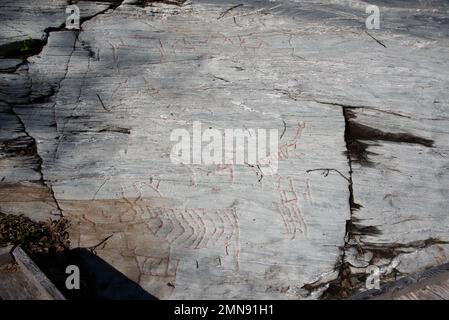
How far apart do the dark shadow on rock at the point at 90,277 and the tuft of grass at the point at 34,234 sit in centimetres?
8

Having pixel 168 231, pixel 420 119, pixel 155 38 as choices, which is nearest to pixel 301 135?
pixel 420 119

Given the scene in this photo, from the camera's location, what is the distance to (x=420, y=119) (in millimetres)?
5910

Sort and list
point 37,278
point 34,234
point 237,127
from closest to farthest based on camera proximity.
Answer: point 37,278 → point 34,234 → point 237,127

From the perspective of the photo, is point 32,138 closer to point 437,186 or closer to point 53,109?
point 53,109

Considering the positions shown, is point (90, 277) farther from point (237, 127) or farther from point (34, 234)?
point (237, 127)

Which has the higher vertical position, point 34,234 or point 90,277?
point 34,234

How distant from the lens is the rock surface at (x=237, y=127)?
474cm

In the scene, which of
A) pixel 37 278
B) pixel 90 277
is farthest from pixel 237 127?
pixel 37 278

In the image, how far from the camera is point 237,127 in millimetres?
5750

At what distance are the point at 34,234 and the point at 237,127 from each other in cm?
223

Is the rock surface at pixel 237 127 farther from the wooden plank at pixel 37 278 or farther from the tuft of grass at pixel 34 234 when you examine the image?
the wooden plank at pixel 37 278

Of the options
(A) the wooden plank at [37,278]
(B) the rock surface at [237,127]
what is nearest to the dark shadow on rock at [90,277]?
(B) the rock surface at [237,127]

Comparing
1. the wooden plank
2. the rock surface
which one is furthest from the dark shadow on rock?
the wooden plank

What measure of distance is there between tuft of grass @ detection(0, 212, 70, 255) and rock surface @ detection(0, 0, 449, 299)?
0.12 meters
